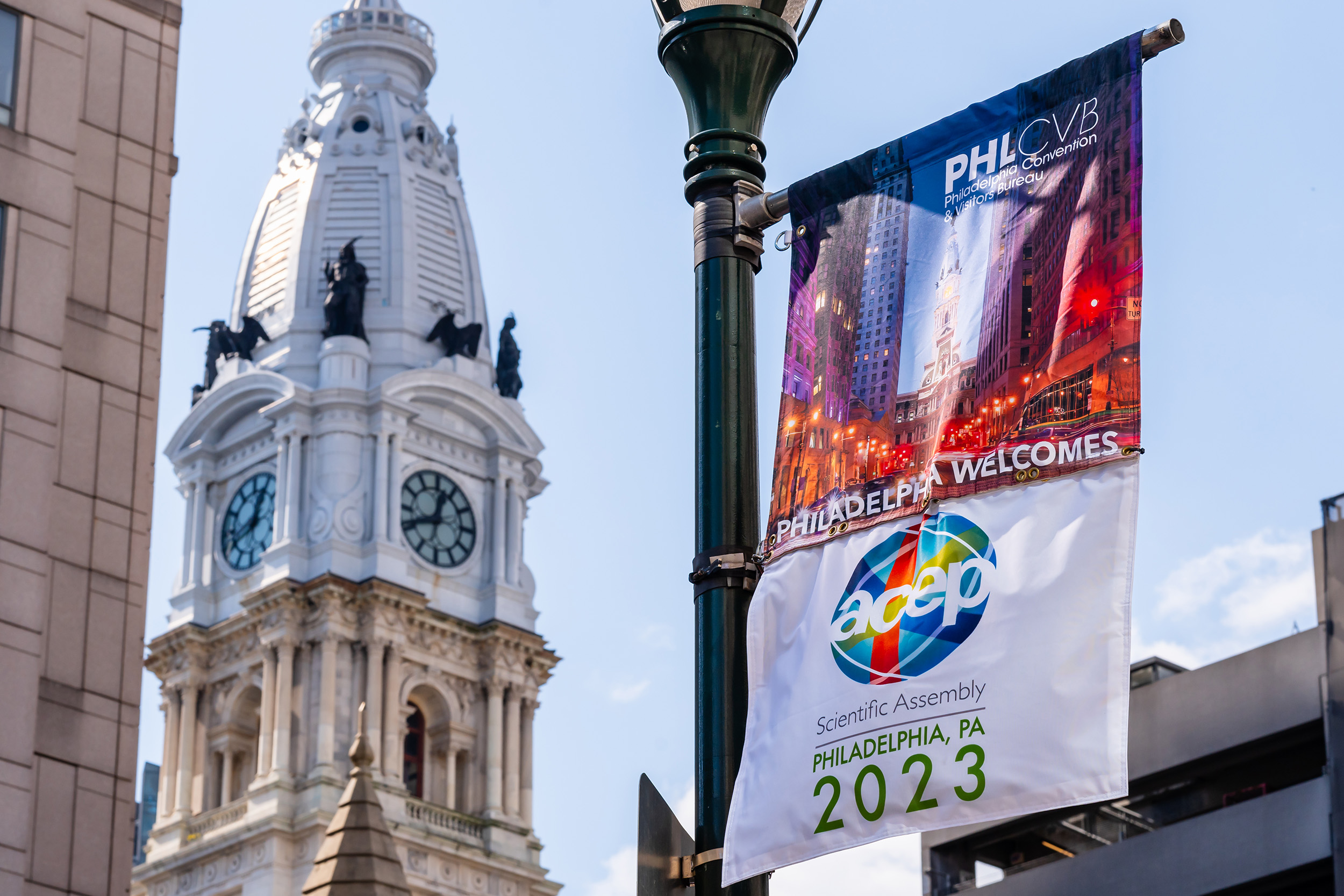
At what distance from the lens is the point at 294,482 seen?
312ft

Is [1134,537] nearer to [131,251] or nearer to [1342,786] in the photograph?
[131,251]

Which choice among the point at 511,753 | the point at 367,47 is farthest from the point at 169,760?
the point at 367,47

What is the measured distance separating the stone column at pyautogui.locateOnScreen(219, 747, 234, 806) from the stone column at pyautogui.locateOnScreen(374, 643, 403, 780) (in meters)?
7.78

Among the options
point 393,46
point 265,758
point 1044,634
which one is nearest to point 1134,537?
point 1044,634

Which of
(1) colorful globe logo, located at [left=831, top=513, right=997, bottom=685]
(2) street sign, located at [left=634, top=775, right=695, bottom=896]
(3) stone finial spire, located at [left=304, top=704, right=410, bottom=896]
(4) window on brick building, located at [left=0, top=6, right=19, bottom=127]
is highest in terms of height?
(4) window on brick building, located at [left=0, top=6, right=19, bottom=127]

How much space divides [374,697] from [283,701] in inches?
Answer: 142

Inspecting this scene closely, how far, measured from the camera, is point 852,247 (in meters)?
12.4

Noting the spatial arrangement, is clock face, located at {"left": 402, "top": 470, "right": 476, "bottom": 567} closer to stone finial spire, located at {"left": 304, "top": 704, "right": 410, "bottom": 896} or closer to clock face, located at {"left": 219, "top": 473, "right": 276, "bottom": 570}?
clock face, located at {"left": 219, "top": 473, "right": 276, "bottom": 570}

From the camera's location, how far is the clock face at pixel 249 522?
9625 centimetres

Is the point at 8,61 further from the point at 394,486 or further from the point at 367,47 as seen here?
the point at 367,47

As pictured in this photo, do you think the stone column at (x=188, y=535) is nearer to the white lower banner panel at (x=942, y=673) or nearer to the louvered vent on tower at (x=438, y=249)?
the louvered vent on tower at (x=438, y=249)

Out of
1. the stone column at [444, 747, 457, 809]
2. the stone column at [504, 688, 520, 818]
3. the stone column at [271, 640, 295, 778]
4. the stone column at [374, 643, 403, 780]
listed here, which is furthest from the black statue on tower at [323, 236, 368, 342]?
→ the stone column at [444, 747, 457, 809]

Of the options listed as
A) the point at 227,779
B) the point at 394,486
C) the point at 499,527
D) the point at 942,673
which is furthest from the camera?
the point at 499,527

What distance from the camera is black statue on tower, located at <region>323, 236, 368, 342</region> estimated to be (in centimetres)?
9612
